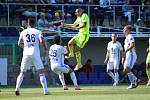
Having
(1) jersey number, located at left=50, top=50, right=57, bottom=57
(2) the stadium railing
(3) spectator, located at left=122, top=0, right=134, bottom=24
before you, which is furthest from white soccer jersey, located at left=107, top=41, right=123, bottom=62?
(3) spectator, located at left=122, top=0, right=134, bottom=24

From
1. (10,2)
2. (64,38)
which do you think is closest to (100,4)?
(64,38)

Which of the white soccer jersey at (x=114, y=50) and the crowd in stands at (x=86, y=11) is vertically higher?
the crowd in stands at (x=86, y=11)

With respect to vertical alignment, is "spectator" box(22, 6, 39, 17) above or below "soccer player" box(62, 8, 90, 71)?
above

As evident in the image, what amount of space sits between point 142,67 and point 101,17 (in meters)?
3.81

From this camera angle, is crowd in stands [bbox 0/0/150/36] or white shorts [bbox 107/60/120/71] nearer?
white shorts [bbox 107/60/120/71]

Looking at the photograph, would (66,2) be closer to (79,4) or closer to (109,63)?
(79,4)

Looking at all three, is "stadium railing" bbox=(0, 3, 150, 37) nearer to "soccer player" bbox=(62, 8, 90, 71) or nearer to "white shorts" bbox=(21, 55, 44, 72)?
"soccer player" bbox=(62, 8, 90, 71)

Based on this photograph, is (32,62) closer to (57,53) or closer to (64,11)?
(57,53)

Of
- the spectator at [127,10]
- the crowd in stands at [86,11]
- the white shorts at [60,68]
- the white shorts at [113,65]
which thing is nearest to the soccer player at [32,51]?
the white shorts at [60,68]

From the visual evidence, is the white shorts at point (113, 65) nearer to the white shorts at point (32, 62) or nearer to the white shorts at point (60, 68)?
the white shorts at point (60, 68)

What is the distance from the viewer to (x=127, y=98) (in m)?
13.7

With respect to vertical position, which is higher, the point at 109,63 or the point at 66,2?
the point at 66,2

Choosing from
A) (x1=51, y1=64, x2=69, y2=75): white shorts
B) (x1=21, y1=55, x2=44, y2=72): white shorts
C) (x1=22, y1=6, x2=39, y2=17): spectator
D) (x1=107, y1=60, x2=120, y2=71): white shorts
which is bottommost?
(x1=107, y1=60, x2=120, y2=71): white shorts

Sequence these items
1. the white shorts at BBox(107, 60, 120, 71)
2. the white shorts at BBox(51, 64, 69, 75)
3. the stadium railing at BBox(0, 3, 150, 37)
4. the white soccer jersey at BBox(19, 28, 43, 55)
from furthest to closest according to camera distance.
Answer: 1. the stadium railing at BBox(0, 3, 150, 37)
2. the white shorts at BBox(107, 60, 120, 71)
3. the white shorts at BBox(51, 64, 69, 75)
4. the white soccer jersey at BBox(19, 28, 43, 55)
